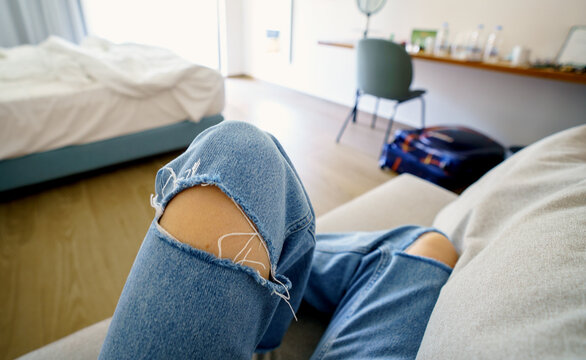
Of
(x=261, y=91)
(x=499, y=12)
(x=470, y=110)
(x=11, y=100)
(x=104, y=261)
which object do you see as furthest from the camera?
(x=261, y=91)

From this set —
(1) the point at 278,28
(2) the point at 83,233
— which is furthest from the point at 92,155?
(1) the point at 278,28

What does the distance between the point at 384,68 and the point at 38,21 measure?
3240 mm

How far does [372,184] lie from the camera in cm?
171

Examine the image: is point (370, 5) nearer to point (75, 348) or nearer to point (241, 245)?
point (241, 245)

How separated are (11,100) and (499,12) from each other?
272 cm

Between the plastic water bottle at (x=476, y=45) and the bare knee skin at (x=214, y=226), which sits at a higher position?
the plastic water bottle at (x=476, y=45)

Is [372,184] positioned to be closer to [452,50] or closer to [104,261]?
[452,50]

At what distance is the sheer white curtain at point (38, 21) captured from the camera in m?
2.62

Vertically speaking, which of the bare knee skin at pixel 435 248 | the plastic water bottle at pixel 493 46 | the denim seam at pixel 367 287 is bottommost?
the denim seam at pixel 367 287

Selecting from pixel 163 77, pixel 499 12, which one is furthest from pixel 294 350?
pixel 499 12

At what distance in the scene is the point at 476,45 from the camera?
1870 mm

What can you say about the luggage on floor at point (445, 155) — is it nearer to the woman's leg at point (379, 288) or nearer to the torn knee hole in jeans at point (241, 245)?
the woman's leg at point (379, 288)

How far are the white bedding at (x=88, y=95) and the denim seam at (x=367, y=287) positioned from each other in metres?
1.40

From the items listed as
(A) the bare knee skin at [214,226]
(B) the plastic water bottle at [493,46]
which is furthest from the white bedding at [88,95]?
(B) the plastic water bottle at [493,46]
